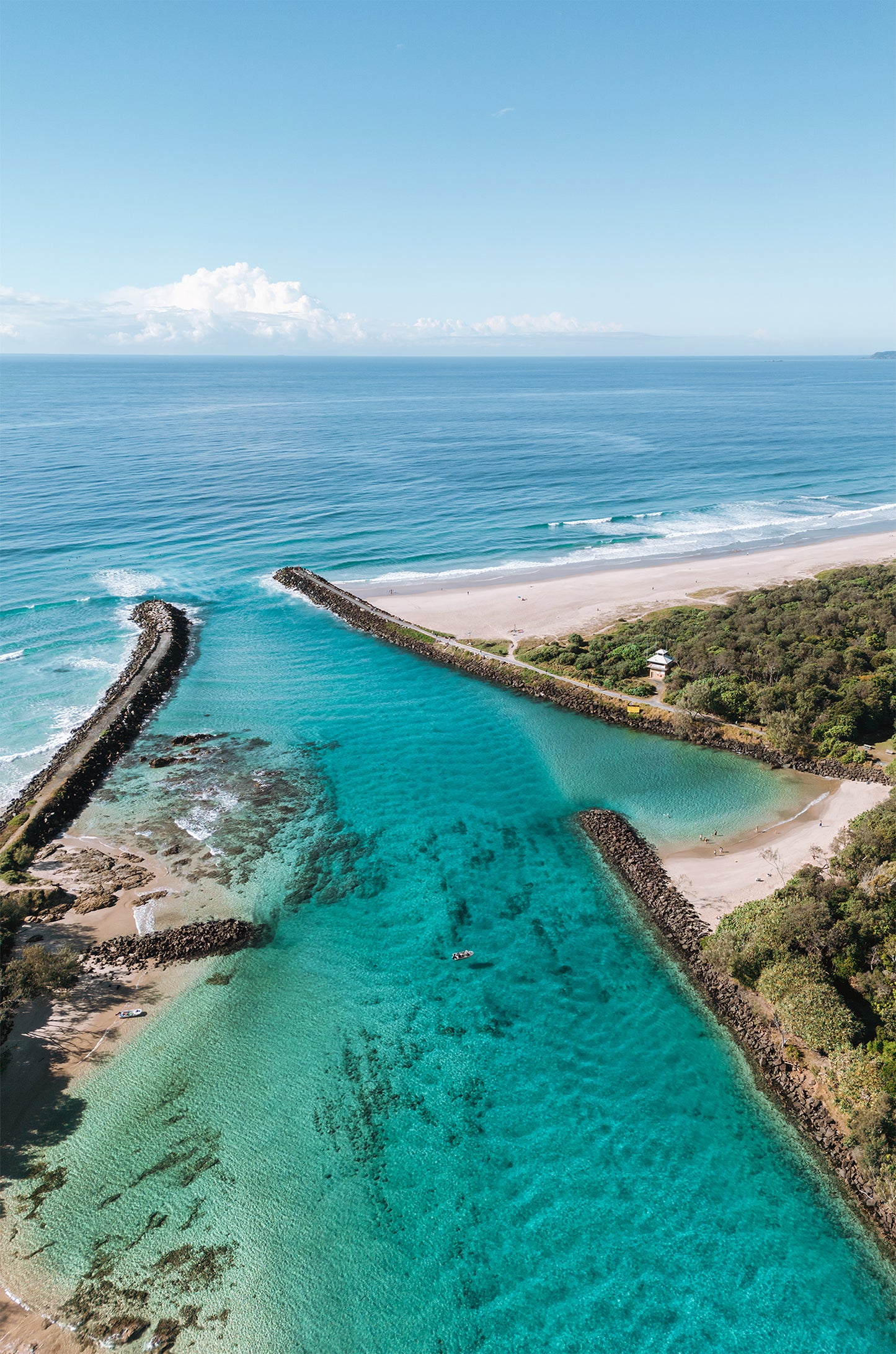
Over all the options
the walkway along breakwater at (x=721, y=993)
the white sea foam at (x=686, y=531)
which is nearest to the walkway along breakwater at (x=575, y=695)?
the walkway along breakwater at (x=721, y=993)

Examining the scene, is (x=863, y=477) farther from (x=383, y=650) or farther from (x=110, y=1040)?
(x=110, y=1040)

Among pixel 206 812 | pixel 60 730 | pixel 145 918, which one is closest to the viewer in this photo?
pixel 145 918

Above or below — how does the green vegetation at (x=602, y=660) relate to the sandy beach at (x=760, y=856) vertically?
above

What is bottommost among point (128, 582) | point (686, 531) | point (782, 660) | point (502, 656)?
point (502, 656)

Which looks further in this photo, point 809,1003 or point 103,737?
point 103,737

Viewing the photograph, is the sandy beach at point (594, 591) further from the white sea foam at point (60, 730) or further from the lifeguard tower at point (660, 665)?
the white sea foam at point (60, 730)

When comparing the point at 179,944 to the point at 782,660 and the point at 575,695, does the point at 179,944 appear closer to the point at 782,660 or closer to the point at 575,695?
the point at 575,695

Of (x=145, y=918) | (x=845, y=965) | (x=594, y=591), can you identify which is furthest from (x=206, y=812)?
(x=594, y=591)

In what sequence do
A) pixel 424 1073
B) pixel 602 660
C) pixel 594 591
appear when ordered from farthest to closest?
pixel 594 591 → pixel 602 660 → pixel 424 1073
